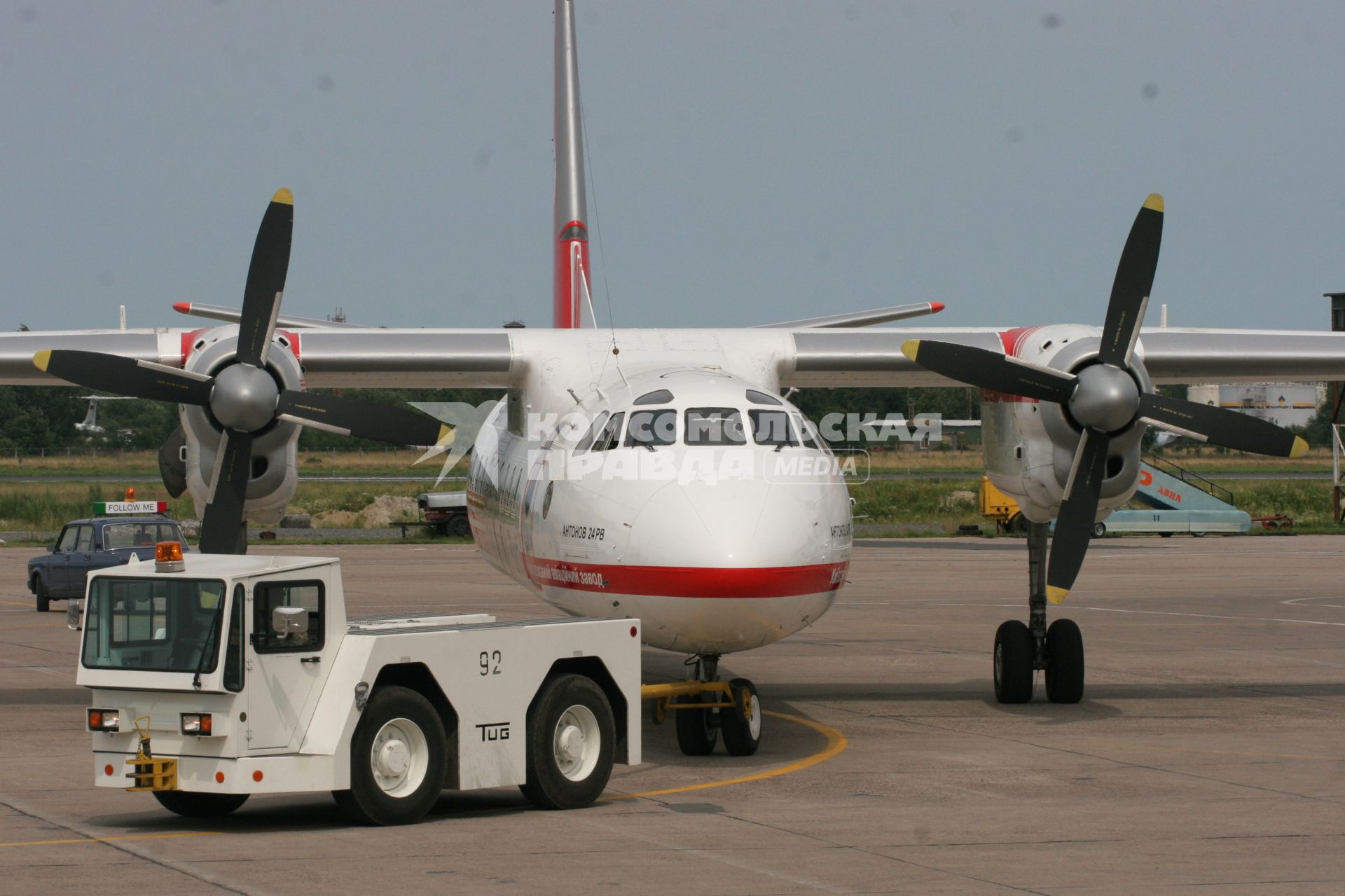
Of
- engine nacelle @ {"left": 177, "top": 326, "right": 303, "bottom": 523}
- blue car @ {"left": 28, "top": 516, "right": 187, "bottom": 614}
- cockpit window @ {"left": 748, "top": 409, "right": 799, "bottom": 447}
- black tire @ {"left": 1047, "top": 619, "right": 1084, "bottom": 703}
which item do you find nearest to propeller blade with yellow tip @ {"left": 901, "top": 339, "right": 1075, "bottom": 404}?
cockpit window @ {"left": 748, "top": 409, "right": 799, "bottom": 447}

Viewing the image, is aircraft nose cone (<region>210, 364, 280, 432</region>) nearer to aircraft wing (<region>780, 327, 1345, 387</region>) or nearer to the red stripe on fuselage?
the red stripe on fuselage

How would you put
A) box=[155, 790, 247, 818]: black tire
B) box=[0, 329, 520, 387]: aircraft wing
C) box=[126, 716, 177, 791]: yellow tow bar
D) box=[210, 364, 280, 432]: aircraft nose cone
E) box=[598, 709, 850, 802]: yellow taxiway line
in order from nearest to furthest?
box=[126, 716, 177, 791]: yellow tow bar → box=[155, 790, 247, 818]: black tire → box=[598, 709, 850, 802]: yellow taxiway line → box=[210, 364, 280, 432]: aircraft nose cone → box=[0, 329, 520, 387]: aircraft wing

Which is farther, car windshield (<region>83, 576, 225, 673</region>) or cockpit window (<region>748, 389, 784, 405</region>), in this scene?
cockpit window (<region>748, 389, 784, 405</region>)

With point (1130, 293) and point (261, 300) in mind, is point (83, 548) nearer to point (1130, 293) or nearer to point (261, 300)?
point (261, 300)

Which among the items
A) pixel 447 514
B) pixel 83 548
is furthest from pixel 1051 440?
pixel 447 514

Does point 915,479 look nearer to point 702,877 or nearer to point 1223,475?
point 1223,475

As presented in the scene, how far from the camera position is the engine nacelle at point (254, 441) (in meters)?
15.5

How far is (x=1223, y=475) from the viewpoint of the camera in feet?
266

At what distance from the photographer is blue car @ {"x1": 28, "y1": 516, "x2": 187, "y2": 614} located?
27250 mm

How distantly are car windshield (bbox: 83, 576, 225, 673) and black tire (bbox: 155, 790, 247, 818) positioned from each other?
1.02m

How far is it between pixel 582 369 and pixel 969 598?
1593 centimetres

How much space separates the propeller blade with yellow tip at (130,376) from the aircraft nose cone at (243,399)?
0.21 meters

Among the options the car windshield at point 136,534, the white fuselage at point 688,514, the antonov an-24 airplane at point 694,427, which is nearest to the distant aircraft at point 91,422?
the car windshield at point 136,534

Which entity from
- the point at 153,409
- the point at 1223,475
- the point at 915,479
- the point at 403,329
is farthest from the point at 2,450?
the point at 403,329
